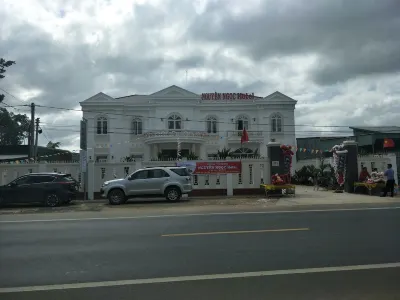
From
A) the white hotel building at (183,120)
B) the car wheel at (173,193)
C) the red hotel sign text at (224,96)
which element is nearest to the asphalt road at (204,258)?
the car wheel at (173,193)

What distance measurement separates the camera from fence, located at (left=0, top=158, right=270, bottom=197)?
791 inches

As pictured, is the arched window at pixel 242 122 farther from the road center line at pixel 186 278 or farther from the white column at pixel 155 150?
the road center line at pixel 186 278

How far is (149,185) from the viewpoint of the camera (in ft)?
57.1

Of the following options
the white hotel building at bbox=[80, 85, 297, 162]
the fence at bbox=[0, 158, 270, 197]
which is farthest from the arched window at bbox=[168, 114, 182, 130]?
the fence at bbox=[0, 158, 270, 197]

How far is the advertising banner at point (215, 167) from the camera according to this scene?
20.1m

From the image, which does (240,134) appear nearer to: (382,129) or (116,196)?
(382,129)

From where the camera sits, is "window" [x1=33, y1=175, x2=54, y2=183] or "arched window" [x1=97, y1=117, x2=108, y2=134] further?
"arched window" [x1=97, y1=117, x2=108, y2=134]

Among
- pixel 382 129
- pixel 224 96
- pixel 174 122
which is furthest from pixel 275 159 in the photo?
pixel 382 129

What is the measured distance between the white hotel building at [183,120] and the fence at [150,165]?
57.8ft

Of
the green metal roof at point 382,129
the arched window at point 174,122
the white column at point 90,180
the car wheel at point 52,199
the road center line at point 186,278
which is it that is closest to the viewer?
the road center line at point 186,278

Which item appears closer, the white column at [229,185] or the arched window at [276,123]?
the white column at [229,185]

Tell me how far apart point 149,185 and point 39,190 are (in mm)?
4602

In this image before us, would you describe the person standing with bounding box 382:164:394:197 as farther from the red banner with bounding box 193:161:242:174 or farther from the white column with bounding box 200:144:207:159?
the white column with bounding box 200:144:207:159

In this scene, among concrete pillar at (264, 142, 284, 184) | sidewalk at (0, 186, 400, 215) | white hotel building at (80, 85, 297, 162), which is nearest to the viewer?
sidewalk at (0, 186, 400, 215)
